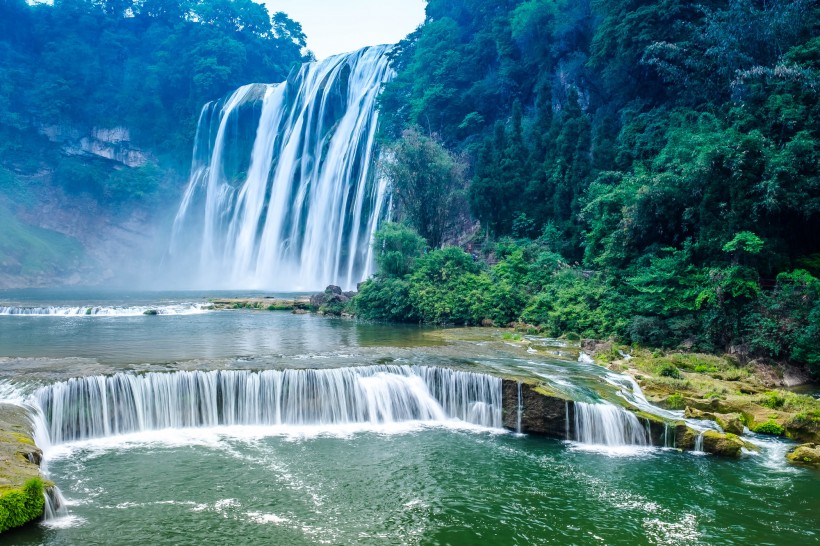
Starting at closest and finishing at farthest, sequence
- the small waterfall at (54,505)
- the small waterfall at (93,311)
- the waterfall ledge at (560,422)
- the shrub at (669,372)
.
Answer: the small waterfall at (54,505), the waterfall ledge at (560,422), the shrub at (669,372), the small waterfall at (93,311)

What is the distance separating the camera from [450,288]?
25.9 metres

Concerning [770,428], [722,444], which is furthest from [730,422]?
[722,444]

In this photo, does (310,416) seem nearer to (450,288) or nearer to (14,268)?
(450,288)

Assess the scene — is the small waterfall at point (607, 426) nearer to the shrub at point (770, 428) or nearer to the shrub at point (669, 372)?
the shrub at point (770, 428)

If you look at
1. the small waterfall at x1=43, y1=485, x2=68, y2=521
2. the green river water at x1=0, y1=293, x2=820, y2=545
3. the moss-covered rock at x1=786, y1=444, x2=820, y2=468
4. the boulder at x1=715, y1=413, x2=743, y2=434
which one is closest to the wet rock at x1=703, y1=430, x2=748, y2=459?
the green river water at x1=0, y1=293, x2=820, y2=545

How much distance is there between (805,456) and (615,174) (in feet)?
52.3

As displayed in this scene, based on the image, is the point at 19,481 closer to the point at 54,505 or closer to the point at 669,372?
Answer: the point at 54,505

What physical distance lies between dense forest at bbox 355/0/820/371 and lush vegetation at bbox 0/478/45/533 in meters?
15.6

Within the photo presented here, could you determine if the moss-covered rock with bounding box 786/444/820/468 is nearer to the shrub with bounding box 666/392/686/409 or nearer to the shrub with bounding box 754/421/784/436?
the shrub with bounding box 754/421/784/436

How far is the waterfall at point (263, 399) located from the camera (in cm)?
1139

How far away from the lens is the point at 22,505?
7.22 m

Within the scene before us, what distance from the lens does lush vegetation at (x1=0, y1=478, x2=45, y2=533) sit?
277 inches

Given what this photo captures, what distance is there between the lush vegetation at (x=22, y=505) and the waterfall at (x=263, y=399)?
3.88 metres

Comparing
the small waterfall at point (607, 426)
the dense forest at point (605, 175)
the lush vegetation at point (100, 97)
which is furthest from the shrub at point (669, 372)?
the lush vegetation at point (100, 97)
